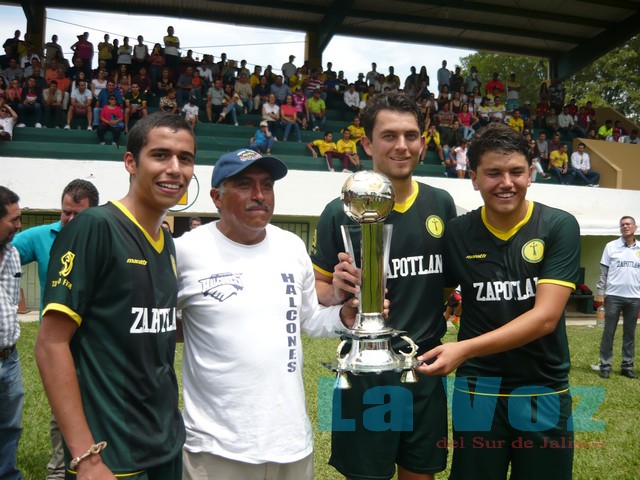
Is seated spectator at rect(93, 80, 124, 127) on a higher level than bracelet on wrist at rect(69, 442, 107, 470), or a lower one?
higher

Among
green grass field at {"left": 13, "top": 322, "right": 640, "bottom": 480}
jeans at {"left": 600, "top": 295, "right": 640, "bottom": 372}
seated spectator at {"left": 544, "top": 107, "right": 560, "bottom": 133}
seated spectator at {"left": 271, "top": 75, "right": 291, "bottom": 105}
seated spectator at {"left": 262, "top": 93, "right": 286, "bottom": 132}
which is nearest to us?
green grass field at {"left": 13, "top": 322, "right": 640, "bottom": 480}

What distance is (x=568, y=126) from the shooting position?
21.2m

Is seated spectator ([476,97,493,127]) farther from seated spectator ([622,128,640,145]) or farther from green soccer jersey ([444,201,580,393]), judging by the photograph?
green soccer jersey ([444,201,580,393])

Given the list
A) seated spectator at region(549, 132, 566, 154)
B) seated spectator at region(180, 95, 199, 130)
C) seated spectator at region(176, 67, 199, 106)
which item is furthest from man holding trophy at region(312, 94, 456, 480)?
seated spectator at region(549, 132, 566, 154)

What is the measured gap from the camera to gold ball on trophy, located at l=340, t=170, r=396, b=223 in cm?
209

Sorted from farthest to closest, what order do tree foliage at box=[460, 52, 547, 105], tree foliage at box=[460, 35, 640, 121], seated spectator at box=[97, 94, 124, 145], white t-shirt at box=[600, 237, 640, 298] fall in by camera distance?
tree foliage at box=[460, 52, 547, 105], tree foliage at box=[460, 35, 640, 121], seated spectator at box=[97, 94, 124, 145], white t-shirt at box=[600, 237, 640, 298]

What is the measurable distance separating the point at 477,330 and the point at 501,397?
0.32 metres

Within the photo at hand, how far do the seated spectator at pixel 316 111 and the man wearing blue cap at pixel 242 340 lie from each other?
1530 cm

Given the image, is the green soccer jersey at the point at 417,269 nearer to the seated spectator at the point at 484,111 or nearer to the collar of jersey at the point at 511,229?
the collar of jersey at the point at 511,229

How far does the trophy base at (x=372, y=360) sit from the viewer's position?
79.8 inches

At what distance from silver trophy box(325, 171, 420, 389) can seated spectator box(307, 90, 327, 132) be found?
50.6 feet

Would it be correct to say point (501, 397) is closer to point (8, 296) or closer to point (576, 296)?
point (8, 296)

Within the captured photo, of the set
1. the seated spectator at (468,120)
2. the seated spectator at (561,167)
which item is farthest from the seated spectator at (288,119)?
the seated spectator at (561,167)

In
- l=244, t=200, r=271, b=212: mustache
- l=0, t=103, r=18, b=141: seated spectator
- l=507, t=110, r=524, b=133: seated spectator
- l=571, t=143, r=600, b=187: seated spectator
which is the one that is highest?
l=507, t=110, r=524, b=133: seated spectator
